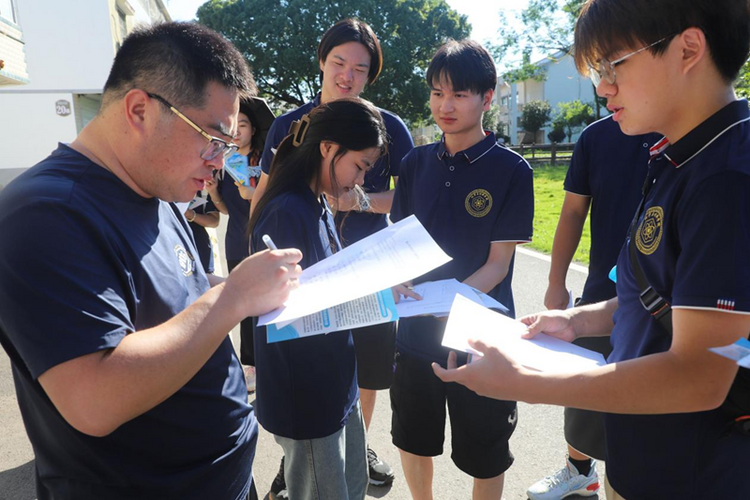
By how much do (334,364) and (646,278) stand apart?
39.0 inches

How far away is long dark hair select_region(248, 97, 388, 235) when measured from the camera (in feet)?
6.27

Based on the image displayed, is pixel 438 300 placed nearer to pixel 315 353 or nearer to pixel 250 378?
pixel 315 353

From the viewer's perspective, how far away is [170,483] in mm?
1219

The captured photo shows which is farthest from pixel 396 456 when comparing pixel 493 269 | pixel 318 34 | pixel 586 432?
pixel 318 34

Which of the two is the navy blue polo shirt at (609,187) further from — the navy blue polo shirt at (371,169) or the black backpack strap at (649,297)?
the black backpack strap at (649,297)

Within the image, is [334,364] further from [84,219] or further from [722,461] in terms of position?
[722,461]

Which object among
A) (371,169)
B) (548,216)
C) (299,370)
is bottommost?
(548,216)

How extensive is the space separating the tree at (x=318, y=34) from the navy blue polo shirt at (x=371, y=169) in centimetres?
2515

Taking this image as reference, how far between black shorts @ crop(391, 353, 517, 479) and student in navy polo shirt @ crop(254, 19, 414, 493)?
45 centimetres

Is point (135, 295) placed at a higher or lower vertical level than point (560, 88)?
lower

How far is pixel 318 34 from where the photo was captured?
2752 cm

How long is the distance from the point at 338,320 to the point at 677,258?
2.73ft

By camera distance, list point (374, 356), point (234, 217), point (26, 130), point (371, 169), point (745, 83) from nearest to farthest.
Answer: point (374, 356), point (371, 169), point (234, 217), point (745, 83), point (26, 130)

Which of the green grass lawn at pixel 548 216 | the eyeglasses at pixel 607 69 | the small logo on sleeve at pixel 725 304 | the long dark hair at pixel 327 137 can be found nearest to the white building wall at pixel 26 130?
the green grass lawn at pixel 548 216
